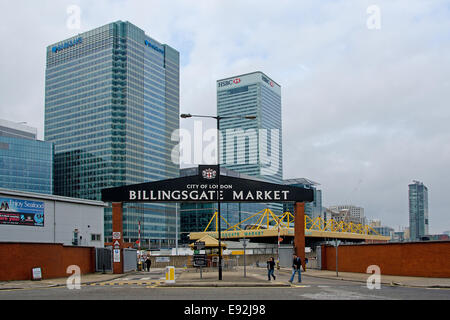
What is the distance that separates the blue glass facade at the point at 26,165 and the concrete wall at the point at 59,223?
391 feet

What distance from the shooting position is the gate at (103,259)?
43.1 meters

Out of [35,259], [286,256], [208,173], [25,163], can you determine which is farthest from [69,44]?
[35,259]

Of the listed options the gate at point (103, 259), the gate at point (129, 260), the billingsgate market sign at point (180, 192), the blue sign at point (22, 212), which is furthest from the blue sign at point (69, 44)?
the billingsgate market sign at point (180, 192)

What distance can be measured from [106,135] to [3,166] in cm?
3663

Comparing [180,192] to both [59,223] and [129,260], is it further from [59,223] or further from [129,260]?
[59,223]

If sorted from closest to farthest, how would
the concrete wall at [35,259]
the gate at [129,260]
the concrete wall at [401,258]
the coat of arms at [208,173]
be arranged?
1. the concrete wall at [35,259]
2. the concrete wall at [401,258]
3. the coat of arms at [208,173]
4. the gate at [129,260]

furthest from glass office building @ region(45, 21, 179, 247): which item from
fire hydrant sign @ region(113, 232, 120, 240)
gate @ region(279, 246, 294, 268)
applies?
fire hydrant sign @ region(113, 232, 120, 240)

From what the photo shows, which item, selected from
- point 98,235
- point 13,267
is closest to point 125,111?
point 98,235

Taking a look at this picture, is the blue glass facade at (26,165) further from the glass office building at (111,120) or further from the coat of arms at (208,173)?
the coat of arms at (208,173)

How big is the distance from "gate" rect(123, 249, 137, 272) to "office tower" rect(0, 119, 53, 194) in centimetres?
13578

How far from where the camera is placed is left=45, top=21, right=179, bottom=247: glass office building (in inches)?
7160

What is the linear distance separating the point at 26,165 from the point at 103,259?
144115 millimetres
